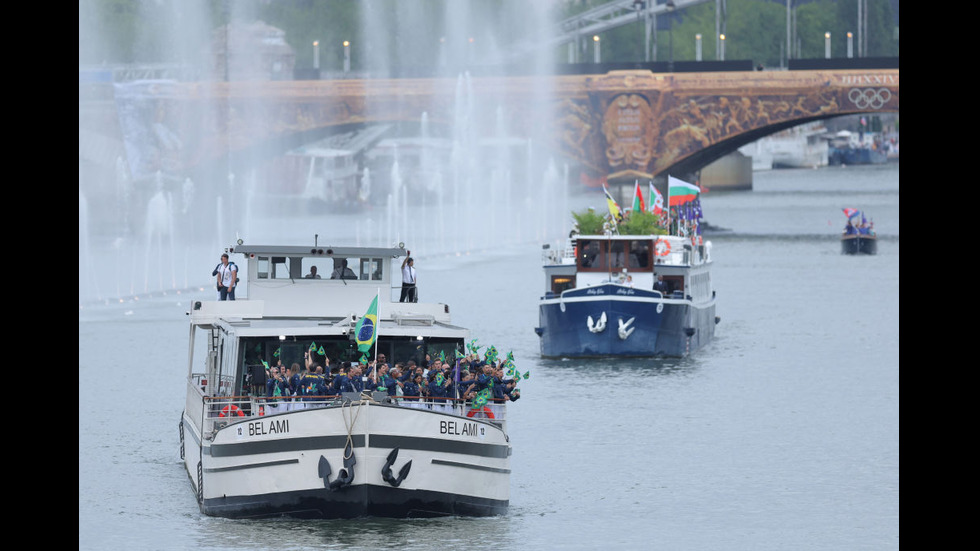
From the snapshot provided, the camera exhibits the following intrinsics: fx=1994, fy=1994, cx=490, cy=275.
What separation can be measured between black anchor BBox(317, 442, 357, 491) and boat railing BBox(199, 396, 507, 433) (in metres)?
0.91

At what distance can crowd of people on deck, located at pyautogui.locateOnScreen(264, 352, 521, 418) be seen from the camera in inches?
1371

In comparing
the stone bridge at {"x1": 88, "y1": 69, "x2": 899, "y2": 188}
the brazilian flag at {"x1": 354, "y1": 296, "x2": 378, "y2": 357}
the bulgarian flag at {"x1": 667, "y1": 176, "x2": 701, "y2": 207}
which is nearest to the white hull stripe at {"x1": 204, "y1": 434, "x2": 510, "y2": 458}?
the brazilian flag at {"x1": 354, "y1": 296, "x2": 378, "y2": 357}

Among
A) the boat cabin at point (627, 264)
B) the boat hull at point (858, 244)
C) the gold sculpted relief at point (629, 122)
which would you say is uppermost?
the gold sculpted relief at point (629, 122)

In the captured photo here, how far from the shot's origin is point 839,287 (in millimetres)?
98875

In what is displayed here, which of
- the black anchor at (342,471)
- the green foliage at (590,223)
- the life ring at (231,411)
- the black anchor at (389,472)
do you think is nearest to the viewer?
the black anchor at (342,471)

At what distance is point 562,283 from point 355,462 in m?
33.5

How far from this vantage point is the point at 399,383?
3534 centimetres

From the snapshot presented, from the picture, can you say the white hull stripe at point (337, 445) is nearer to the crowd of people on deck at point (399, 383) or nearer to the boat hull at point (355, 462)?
the boat hull at point (355, 462)

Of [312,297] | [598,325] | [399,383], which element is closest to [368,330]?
[399,383]

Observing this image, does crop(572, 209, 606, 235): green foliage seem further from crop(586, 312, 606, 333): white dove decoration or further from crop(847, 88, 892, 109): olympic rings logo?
crop(847, 88, 892, 109): olympic rings logo

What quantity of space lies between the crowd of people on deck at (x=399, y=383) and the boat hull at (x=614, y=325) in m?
27.7

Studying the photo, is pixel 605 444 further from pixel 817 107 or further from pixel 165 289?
pixel 817 107

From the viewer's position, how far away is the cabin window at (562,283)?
220 feet

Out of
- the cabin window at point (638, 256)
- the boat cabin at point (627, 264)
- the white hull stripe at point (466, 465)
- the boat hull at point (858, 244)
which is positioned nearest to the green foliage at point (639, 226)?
the boat cabin at point (627, 264)
